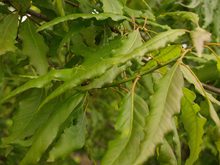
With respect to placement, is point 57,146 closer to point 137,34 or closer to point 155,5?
point 137,34

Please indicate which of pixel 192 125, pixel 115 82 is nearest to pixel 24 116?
pixel 115 82

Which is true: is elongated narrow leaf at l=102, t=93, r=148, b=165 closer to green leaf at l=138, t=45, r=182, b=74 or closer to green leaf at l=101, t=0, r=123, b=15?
green leaf at l=138, t=45, r=182, b=74

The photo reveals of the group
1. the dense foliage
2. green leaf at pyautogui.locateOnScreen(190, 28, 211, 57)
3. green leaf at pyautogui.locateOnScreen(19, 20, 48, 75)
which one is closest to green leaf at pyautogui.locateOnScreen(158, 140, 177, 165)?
the dense foliage

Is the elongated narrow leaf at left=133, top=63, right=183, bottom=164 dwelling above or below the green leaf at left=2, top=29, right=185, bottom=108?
below

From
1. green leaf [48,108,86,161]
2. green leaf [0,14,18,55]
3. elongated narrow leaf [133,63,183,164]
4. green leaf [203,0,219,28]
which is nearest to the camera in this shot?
elongated narrow leaf [133,63,183,164]

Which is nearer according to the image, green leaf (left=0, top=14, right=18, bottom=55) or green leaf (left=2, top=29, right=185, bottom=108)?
green leaf (left=2, top=29, right=185, bottom=108)

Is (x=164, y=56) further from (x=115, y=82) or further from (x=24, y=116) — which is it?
(x=24, y=116)
